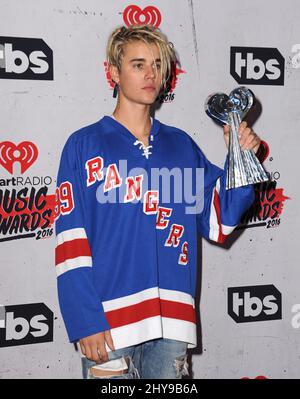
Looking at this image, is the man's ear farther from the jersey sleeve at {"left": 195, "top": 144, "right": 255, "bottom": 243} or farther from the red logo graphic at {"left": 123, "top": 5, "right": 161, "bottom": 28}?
the red logo graphic at {"left": 123, "top": 5, "right": 161, "bottom": 28}

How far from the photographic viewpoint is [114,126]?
1.74 metres

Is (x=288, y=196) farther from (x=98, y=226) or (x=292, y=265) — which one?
(x=98, y=226)

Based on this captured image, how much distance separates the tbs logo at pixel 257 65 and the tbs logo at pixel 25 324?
1245 mm

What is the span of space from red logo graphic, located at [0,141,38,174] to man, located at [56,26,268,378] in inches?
22.3

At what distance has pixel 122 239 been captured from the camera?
1656 millimetres

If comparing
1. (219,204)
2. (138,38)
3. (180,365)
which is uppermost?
(138,38)

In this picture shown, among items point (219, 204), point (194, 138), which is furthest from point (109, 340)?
point (194, 138)

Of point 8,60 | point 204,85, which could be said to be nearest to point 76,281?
point 8,60

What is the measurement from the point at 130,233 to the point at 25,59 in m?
0.92

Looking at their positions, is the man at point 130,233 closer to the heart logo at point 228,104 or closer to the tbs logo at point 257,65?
the heart logo at point 228,104

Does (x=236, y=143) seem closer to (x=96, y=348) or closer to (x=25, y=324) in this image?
(x=96, y=348)

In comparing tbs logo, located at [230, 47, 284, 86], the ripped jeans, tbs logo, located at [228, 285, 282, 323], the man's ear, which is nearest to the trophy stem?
the man's ear

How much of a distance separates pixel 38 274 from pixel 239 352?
951 mm

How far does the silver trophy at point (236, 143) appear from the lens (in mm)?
1716
